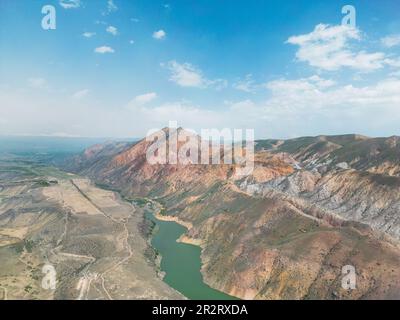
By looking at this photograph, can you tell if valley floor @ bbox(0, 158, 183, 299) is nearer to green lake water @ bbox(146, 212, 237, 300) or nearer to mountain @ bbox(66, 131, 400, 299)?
green lake water @ bbox(146, 212, 237, 300)

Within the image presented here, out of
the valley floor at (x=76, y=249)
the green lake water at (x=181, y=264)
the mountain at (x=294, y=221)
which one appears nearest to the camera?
the mountain at (x=294, y=221)

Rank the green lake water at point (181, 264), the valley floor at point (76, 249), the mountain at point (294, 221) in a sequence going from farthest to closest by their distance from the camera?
the green lake water at point (181, 264) → the valley floor at point (76, 249) → the mountain at point (294, 221)

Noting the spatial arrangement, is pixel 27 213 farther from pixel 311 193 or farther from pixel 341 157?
pixel 341 157

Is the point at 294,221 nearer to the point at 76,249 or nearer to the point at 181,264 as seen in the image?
the point at 181,264

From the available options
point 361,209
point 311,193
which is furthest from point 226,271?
point 311,193

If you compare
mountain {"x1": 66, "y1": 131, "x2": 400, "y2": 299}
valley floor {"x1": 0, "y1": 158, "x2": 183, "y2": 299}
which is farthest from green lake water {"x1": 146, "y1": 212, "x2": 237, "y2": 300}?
valley floor {"x1": 0, "y1": 158, "x2": 183, "y2": 299}

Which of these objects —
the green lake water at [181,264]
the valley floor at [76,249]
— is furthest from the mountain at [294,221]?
the valley floor at [76,249]

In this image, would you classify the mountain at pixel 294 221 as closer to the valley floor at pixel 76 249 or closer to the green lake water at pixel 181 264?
the green lake water at pixel 181 264
